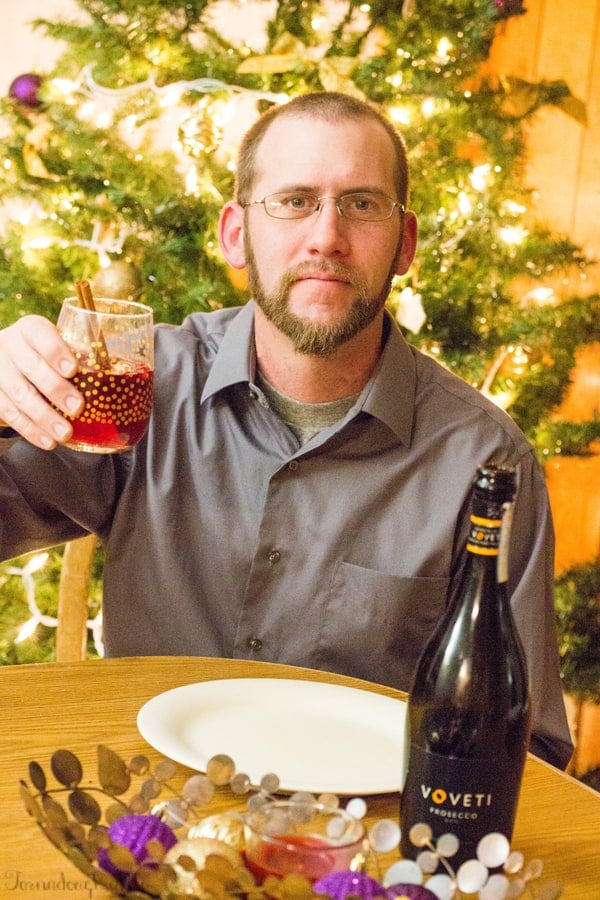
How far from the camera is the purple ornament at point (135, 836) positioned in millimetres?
604

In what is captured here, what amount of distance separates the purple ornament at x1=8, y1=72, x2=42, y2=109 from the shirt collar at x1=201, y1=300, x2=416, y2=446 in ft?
3.49

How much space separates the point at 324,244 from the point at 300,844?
41.1 inches

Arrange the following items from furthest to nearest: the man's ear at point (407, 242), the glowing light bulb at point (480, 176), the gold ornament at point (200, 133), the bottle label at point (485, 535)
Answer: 1. the glowing light bulb at point (480, 176)
2. the gold ornament at point (200, 133)
3. the man's ear at point (407, 242)
4. the bottle label at point (485, 535)

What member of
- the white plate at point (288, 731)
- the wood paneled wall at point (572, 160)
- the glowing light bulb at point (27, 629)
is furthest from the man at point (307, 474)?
the wood paneled wall at point (572, 160)

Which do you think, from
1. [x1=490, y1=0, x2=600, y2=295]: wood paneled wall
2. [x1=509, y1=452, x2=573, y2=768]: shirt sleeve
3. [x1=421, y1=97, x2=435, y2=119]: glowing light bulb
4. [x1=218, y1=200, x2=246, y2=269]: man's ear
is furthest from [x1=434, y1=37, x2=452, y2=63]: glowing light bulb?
[x1=509, y1=452, x2=573, y2=768]: shirt sleeve

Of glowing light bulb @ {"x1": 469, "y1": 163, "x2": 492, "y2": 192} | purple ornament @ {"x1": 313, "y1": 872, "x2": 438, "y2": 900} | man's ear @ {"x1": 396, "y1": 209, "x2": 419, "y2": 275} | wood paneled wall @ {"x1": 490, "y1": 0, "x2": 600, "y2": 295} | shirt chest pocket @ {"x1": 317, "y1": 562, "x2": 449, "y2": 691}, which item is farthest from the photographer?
wood paneled wall @ {"x1": 490, "y1": 0, "x2": 600, "y2": 295}

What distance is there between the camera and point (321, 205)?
1540 mm

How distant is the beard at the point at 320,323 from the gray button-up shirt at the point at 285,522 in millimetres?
84

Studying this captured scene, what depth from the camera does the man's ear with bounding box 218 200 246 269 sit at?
1.70 meters

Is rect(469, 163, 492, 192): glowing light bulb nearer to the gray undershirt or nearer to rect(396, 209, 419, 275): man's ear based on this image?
rect(396, 209, 419, 275): man's ear

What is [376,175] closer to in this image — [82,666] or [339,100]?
[339,100]

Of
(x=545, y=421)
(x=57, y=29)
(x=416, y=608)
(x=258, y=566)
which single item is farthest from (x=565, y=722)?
(x=57, y=29)

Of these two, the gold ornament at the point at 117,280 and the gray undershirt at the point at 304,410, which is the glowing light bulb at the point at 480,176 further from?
the gray undershirt at the point at 304,410

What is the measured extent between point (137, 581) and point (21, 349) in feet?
1.44
